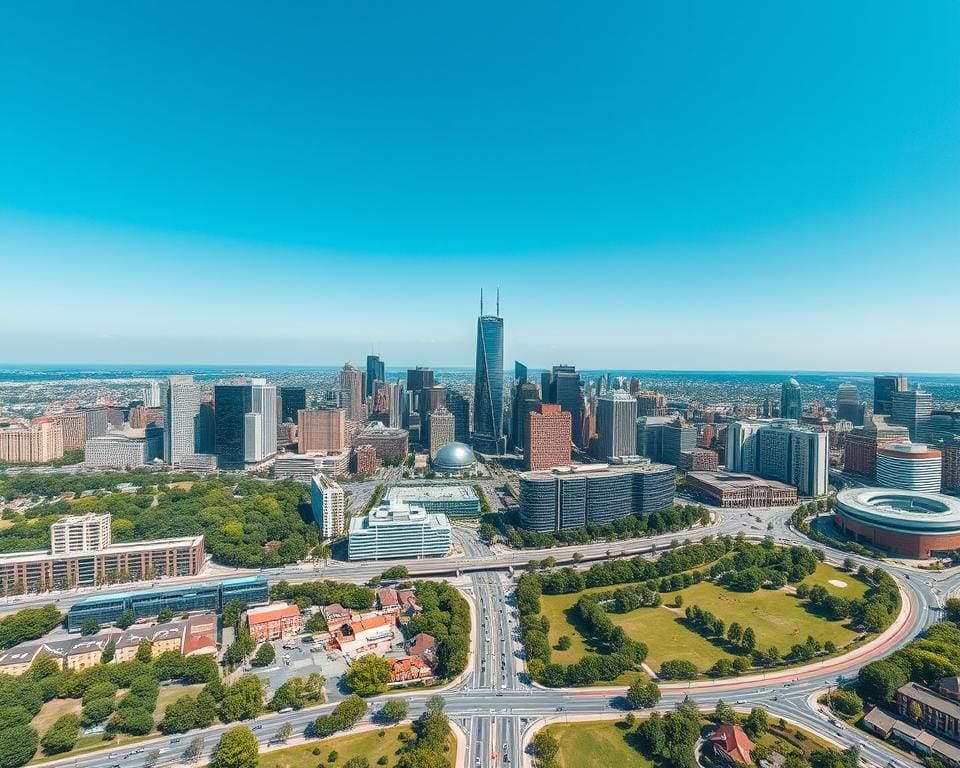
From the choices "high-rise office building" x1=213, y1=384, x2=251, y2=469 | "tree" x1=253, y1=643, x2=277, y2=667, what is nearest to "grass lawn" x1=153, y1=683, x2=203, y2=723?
"tree" x1=253, y1=643, x2=277, y2=667

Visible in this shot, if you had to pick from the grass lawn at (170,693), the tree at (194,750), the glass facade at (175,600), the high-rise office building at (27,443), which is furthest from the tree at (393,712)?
the high-rise office building at (27,443)

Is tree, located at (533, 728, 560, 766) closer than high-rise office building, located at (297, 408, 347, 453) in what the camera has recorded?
Yes

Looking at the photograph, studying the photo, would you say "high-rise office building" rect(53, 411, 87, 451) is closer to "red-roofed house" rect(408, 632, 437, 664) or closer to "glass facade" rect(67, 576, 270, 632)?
"glass facade" rect(67, 576, 270, 632)

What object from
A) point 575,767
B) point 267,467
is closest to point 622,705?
point 575,767

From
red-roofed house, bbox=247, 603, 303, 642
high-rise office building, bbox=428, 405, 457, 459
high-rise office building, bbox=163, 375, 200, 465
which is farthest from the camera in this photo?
high-rise office building, bbox=428, 405, 457, 459

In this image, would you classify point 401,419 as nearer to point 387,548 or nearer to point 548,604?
point 387,548

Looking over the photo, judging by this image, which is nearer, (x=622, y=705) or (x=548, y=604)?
(x=622, y=705)

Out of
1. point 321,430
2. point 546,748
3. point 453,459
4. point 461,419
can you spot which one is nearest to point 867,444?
point 453,459
